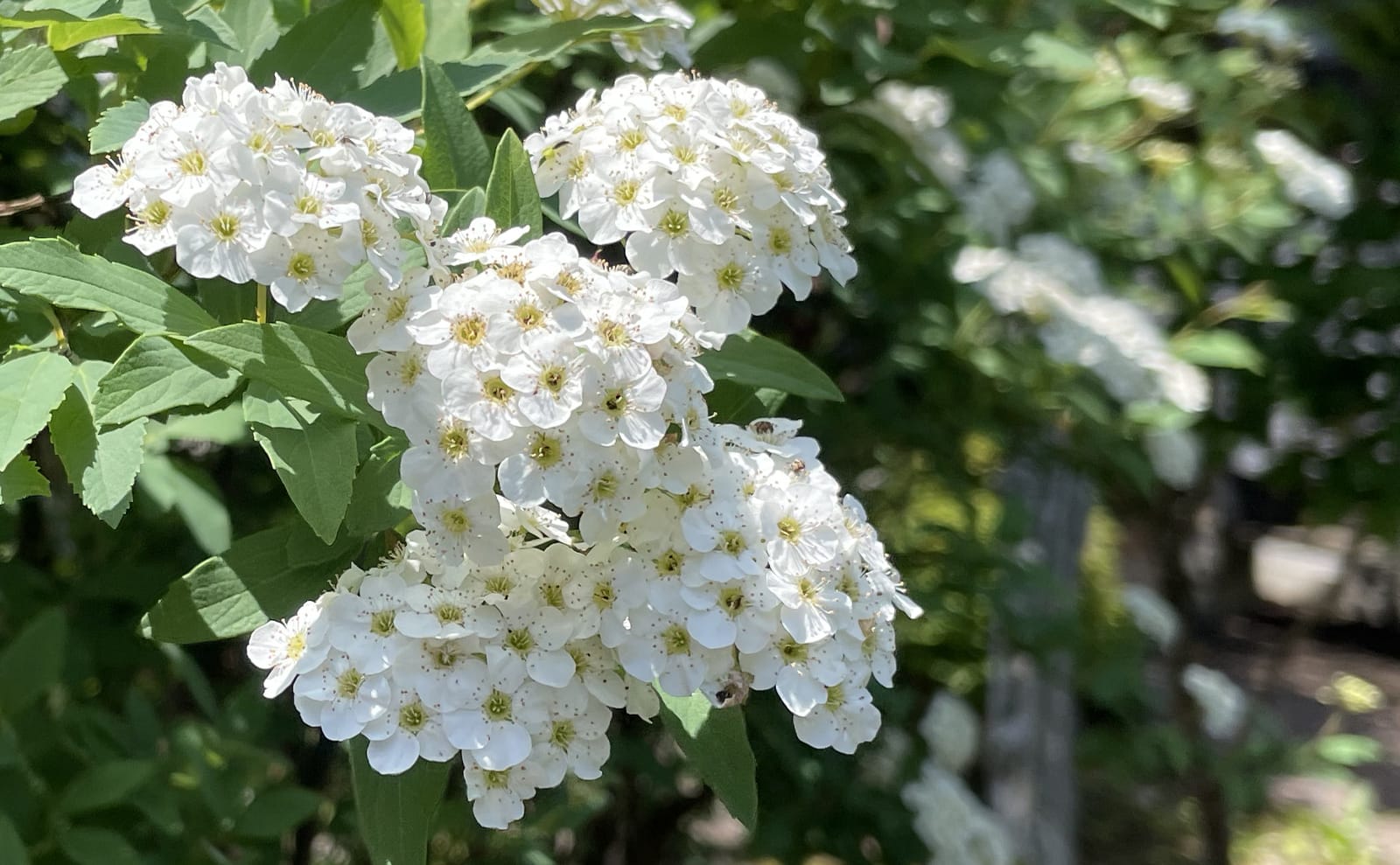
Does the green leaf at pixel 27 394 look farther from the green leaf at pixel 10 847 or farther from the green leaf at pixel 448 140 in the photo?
the green leaf at pixel 10 847

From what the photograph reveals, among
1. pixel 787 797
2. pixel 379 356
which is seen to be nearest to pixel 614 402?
pixel 379 356

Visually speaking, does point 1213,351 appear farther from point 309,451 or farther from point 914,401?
point 309,451

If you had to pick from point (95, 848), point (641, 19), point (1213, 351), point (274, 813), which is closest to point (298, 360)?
point (641, 19)

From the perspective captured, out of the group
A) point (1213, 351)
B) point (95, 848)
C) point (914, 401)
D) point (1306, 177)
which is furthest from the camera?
point (1306, 177)

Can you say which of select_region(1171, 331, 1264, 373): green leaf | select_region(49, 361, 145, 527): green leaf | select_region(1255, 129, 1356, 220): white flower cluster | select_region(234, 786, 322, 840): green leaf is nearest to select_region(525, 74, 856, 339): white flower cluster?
select_region(49, 361, 145, 527): green leaf

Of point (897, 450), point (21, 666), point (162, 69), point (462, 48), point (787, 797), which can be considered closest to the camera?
point (162, 69)

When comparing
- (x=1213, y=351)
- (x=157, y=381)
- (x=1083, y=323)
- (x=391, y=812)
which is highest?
(x=157, y=381)

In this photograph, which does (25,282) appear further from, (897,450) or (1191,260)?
(1191,260)

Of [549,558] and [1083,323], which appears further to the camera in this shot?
[1083,323]
